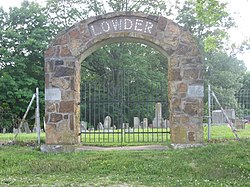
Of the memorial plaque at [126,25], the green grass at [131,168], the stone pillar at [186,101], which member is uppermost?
the memorial plaque at [126,25]

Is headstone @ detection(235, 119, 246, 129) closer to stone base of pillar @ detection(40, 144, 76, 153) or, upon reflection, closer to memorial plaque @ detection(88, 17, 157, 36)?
memorial plaque @ detection(88, 17, 157, 36)

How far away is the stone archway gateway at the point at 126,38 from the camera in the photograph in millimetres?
9461

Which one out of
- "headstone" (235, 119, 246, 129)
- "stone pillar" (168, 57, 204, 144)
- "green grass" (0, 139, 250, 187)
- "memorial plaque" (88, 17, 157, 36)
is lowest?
"green grass" (0, 139, 250, 187)

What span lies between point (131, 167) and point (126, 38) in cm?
381

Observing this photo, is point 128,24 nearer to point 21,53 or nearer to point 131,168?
point 131,168

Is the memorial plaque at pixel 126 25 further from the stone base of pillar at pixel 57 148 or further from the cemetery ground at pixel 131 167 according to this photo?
the cemetery ground at pixel 131 167

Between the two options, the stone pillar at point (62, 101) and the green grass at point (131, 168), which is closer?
the green grass at point (131, 168)

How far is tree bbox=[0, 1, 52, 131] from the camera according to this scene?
81.8ft

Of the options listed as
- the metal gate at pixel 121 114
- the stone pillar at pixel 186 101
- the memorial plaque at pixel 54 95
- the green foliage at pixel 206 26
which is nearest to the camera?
the stone pillar at pixel 186 101

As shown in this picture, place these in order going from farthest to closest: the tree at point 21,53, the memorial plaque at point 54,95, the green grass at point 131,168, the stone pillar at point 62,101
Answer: the tree at point 21,53 < the memorial plaque at point 54,95 < the stone pillar at point 62,101 < the green grass at point 131,168

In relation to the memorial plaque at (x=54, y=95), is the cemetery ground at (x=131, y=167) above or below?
below

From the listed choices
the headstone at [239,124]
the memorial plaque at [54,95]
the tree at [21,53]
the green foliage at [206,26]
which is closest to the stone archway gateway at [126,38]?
the memorial plaque at [54,95]

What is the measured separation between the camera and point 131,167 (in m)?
7.23

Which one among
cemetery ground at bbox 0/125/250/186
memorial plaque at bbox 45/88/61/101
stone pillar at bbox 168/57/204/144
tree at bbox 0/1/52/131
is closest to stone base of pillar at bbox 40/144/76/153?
cemetery ground at bbox 0/125/250/186
